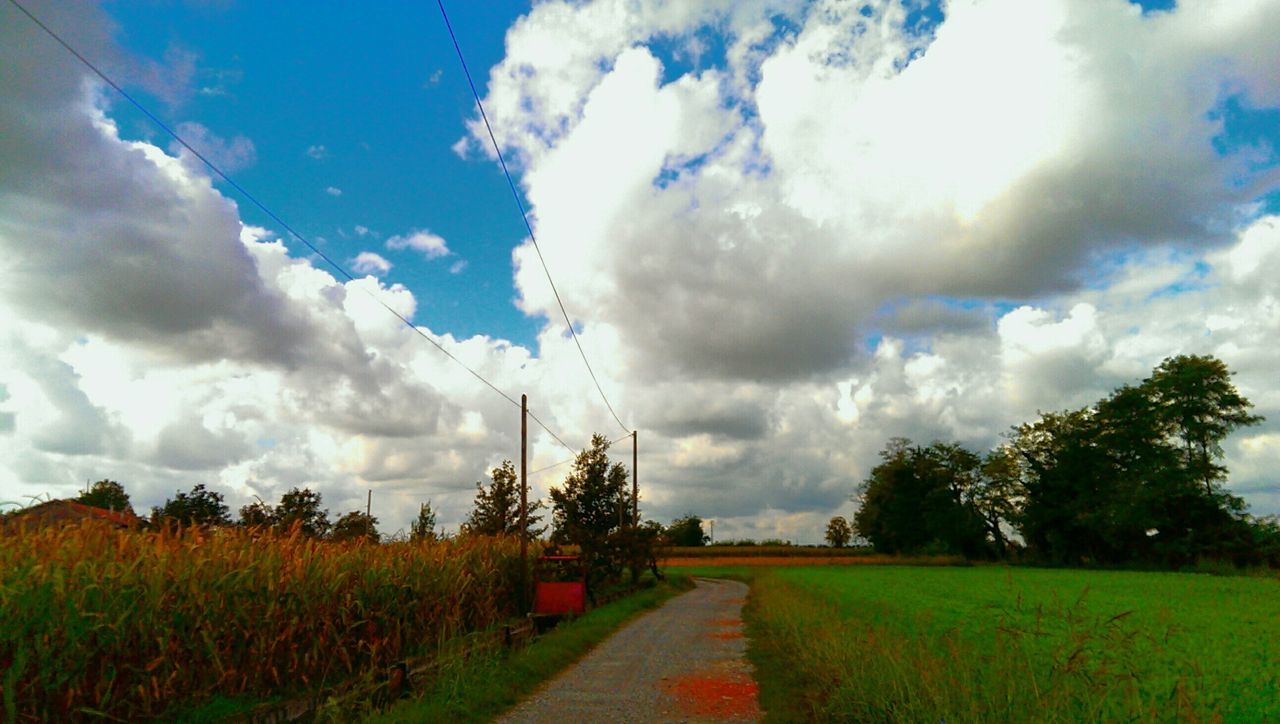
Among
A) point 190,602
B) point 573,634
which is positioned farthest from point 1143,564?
point 190,602

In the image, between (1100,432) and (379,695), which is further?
(1100,432)

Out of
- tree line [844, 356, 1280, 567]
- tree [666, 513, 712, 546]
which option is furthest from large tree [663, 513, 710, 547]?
tree line [844, 356, 1280, 567]

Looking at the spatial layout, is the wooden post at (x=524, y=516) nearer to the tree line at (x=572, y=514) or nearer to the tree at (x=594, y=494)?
the tree line at (x=572, y=514)

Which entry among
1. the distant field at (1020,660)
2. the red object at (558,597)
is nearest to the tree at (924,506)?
the distant field at (1020,660)

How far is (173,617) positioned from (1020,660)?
9.48m

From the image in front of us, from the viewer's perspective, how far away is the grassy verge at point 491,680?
9.37 m

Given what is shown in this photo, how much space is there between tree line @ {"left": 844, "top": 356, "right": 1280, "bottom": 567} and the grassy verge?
57250 mm

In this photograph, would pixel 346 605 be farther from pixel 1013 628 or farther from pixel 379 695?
pixel 1013 628

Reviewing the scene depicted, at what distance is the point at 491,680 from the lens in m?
11.2

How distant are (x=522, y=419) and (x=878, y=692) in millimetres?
17476

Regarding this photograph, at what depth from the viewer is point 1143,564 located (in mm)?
60594

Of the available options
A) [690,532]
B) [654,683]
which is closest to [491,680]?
[654,683]

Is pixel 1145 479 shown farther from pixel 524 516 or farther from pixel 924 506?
pixel 524 516

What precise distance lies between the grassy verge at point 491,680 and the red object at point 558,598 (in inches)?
157
